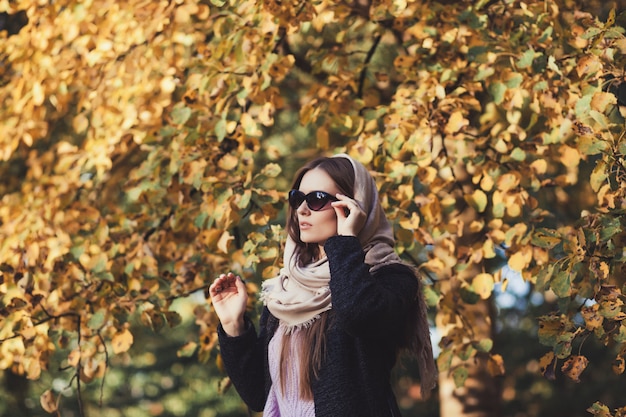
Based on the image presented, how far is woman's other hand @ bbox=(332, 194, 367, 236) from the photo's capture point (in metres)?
2.47

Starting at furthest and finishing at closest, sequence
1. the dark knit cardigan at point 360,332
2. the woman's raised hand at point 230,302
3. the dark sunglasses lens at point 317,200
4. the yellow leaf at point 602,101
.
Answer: the yellow leaf at point 602,101, the woman's raised hand at point 230,302, the dark sunglasses lens at point 317,200, the dark knit cardigan at point 360,332

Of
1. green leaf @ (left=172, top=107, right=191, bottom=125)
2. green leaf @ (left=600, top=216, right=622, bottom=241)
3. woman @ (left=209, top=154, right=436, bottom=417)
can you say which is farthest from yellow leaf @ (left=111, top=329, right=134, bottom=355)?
green leaf @ (left=600, top=216, right=622, bottom=241)

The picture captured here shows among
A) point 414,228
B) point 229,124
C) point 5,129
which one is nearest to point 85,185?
point 5,129

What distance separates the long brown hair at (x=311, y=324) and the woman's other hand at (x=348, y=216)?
121 mm

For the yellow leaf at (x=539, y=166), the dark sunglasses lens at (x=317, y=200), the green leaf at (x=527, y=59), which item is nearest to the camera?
the dark sunglasses lens at (x=317, y=200)

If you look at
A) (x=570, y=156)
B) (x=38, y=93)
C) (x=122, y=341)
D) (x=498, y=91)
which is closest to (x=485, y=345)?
(x=570, y=156)

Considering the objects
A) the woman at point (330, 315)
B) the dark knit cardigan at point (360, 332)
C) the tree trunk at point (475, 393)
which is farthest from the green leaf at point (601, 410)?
the tree trunk at point (475, 393)

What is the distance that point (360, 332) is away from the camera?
2.36m

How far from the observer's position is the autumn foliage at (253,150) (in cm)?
401

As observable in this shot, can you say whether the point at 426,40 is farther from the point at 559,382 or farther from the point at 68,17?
the point at 559,382

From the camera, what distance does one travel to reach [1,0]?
5.29 meters

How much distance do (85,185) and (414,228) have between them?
6.84 ft

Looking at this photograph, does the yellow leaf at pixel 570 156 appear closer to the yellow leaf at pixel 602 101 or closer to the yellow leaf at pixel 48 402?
the yellow leaf at pixel 602 101

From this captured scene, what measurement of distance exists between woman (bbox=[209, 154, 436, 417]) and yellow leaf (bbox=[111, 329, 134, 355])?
1.65 metres
